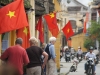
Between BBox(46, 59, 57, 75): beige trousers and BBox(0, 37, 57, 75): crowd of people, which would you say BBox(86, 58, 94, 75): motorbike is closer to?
BBox(46, 59, 57, 75): beige trousers

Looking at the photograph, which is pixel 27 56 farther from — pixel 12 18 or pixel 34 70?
pixel 12 18

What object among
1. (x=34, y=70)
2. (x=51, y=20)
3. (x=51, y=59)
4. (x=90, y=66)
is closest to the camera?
(x=34, y=70)

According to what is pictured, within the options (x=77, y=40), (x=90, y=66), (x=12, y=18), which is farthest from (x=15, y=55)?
(x=77, y=40)

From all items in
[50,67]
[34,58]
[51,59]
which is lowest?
[50,67]

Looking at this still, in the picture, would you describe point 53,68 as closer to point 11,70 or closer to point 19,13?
point 19,13

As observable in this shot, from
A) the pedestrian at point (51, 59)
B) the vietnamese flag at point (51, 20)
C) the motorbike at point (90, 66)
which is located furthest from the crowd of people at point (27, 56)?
the vietnamese flag at point (51, 20)

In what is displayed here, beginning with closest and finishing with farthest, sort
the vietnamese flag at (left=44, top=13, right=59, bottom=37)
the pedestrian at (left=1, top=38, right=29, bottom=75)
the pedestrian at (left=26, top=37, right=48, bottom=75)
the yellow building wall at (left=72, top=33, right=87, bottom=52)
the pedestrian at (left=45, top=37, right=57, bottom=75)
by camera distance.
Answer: the pedestrian at (left=1, top=38, right=29, bottom=75) < the pedestrian at (left=26, top=37, right=48, bottom=75) < the pedestrian at (left=45, top=37, right=57, bottom=75) < the vietnamese flag at (left=44, top=13, right=59, bottom=37) < the yellow building wall at (left=72, top=33, right=87, bottom=52)

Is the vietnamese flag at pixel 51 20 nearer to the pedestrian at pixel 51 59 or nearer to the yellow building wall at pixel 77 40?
the pedestrian at pixel 51 59

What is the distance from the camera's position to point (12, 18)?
35.3ft

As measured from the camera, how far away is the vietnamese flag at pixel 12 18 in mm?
10578

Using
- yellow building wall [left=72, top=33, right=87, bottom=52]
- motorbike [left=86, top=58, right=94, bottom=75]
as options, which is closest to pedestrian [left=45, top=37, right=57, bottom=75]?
motorbike [left=86, top=58, right=94, bottom=75]

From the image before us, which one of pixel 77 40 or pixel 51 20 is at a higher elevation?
pixel 51 20

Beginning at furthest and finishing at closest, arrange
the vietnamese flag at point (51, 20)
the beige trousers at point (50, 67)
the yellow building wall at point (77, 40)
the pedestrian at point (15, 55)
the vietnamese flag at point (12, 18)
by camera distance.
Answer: the yellow building wall at point (77, 40)
the vietnamese flag at point (51, 20)
the beige trousers at point (50, 67)
the vietnamese flag at point (12, 18)
the pedestrian at point (15, 55)

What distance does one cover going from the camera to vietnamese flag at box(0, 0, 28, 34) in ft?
34.7
